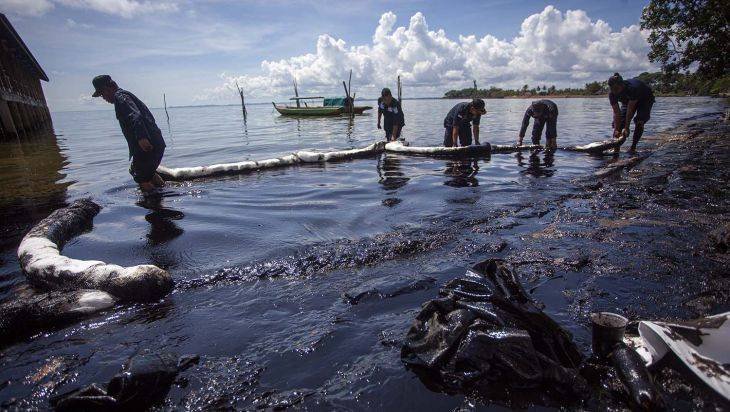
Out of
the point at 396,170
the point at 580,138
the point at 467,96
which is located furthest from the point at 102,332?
the point at 467,96

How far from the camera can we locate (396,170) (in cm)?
974

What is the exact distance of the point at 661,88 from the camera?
212ft

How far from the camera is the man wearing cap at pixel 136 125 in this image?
640 cm

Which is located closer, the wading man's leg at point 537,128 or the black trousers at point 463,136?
the black trousers at point 463,136

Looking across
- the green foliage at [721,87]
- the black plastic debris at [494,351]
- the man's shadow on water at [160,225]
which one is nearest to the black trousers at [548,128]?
the black plastic debris at [494,351]

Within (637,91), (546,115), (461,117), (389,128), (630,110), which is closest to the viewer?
(637,91)

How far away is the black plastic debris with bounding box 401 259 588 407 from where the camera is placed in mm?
2211

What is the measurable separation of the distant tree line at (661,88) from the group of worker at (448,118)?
43.7 inches

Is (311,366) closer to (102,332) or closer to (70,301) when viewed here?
(102,332)

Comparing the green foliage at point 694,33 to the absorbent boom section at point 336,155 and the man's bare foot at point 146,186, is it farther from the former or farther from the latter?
the man's bare foot at point 146,186

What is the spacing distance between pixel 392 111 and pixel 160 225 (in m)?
8.45

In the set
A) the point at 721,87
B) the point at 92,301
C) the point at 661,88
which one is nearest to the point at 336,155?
the point at 92,301

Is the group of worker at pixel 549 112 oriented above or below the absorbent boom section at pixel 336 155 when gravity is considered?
above

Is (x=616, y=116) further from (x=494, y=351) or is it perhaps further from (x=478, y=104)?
(x=494, y=351)
